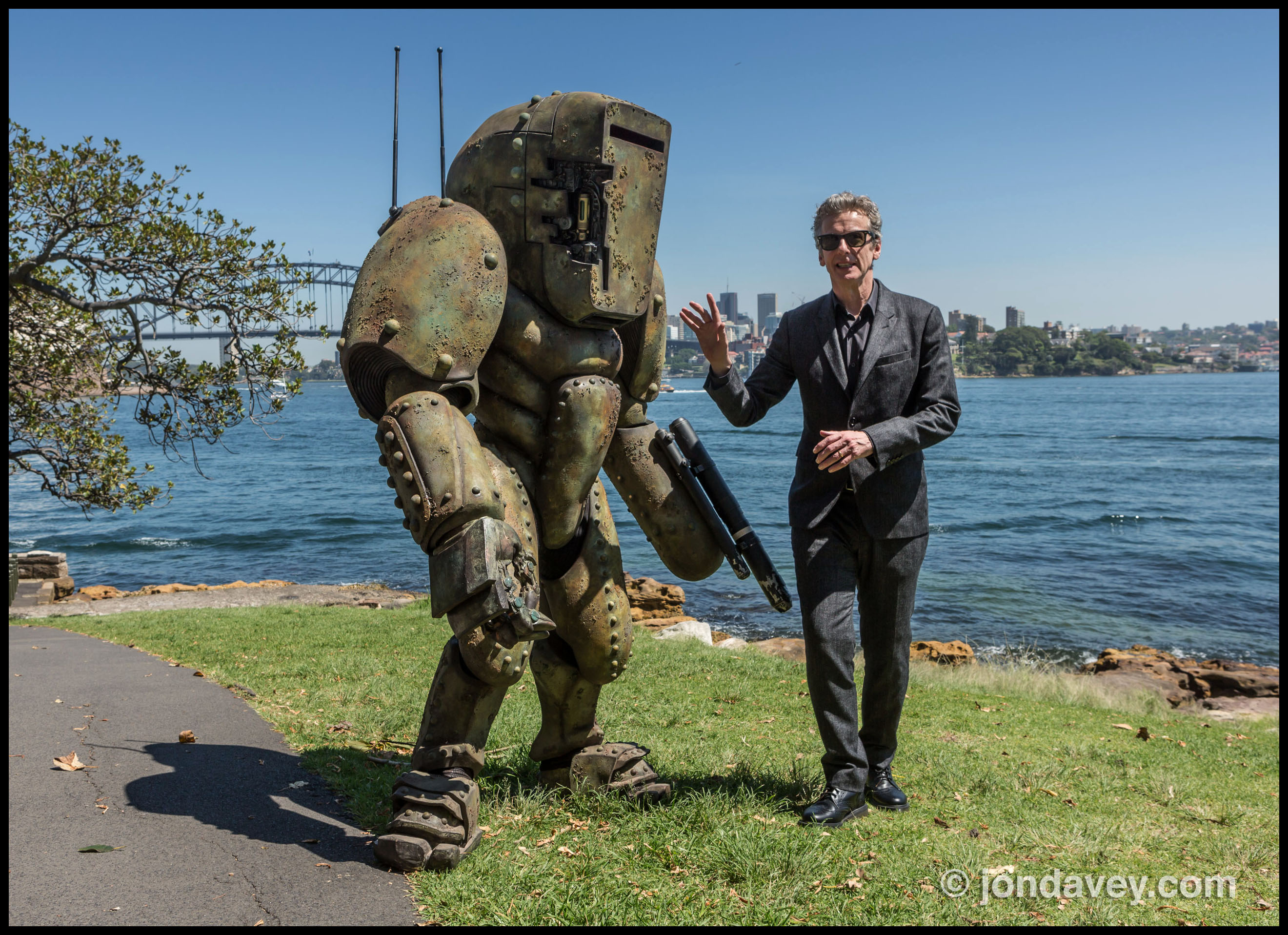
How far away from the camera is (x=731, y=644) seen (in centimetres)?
1039

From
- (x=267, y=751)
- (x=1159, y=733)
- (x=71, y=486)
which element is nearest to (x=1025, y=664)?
(x=1159, y=733)

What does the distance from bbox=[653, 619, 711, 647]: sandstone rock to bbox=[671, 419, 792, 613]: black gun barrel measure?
5.75m

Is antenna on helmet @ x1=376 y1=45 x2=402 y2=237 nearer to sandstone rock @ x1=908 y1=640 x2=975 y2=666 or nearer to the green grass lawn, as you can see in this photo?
the green grass lawn

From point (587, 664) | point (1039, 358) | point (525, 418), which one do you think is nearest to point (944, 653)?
point (587, 664)

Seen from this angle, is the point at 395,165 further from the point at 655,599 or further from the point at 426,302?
the point at 655,599

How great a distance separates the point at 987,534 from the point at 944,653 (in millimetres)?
18641

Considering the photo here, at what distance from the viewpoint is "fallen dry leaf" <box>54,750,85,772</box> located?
4129 millimetres

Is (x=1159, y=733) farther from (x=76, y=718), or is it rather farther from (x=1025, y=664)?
(x=76, y=718)

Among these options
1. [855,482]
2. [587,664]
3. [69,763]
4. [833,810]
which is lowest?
[69,763]

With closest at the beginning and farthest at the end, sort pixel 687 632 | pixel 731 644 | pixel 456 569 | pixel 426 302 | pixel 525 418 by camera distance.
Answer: pixel 456 569 → pixel 426 302 → pixel 525 418 → pixel 731 644 → pixel 687 632

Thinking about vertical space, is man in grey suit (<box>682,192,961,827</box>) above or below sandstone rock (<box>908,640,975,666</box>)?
above

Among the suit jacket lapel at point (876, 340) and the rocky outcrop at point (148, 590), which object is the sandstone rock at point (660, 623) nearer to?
the rocky outcrop at point (148, 590)

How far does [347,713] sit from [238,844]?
222 centimetres

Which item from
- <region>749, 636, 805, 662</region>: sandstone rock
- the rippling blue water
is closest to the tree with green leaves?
the rippling blue water
